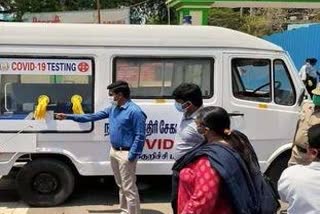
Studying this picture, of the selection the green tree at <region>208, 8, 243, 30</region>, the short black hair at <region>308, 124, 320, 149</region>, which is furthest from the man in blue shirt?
the green tree at <region>208, 8, 243, 30</region>

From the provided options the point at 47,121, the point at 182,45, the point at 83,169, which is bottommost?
the point at 83,169

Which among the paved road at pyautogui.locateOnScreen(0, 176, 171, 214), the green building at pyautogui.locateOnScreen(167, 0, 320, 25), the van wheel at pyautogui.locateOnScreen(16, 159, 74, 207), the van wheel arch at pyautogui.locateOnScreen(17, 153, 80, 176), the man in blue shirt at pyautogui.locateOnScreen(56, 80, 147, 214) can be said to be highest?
the green building at pyautogui.locateOnScreen(167, 0, 320, 25)

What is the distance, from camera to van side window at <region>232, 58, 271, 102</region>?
279 inches

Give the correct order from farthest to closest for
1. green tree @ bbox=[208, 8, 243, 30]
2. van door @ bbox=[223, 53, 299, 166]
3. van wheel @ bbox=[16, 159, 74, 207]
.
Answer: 1. green tree @ bbox=[208, 8, 243, 30]
2. van door @ bbox=[223, 53, 299, 166]
3. van wheel @ bbox=[16, 159, 74, 207]

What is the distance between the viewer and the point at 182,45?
22.8 feet

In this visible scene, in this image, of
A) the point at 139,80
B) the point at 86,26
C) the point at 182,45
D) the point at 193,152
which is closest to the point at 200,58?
the point at 182,45

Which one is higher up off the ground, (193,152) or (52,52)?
(52,52)

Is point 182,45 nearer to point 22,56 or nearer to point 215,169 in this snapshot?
point 22,56

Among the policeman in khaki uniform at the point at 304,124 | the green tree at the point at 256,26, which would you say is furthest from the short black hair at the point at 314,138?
the green tree at the point at 256,26

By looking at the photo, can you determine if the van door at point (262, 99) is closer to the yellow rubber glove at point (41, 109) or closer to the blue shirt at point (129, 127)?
the blue shirt at point (129, 127)

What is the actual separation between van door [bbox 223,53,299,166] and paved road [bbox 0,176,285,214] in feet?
4.67

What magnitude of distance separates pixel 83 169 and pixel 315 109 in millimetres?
2901

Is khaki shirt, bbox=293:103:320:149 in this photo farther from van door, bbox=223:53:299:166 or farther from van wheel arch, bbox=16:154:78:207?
van wheel arch, bbox=16:154:78:207

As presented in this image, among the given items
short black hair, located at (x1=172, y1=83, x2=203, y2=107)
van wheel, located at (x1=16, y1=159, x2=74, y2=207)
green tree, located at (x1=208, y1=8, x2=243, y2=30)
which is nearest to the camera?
Answer: short black hair, located at (x1=172, y1=83, x2=203, y2=107)
